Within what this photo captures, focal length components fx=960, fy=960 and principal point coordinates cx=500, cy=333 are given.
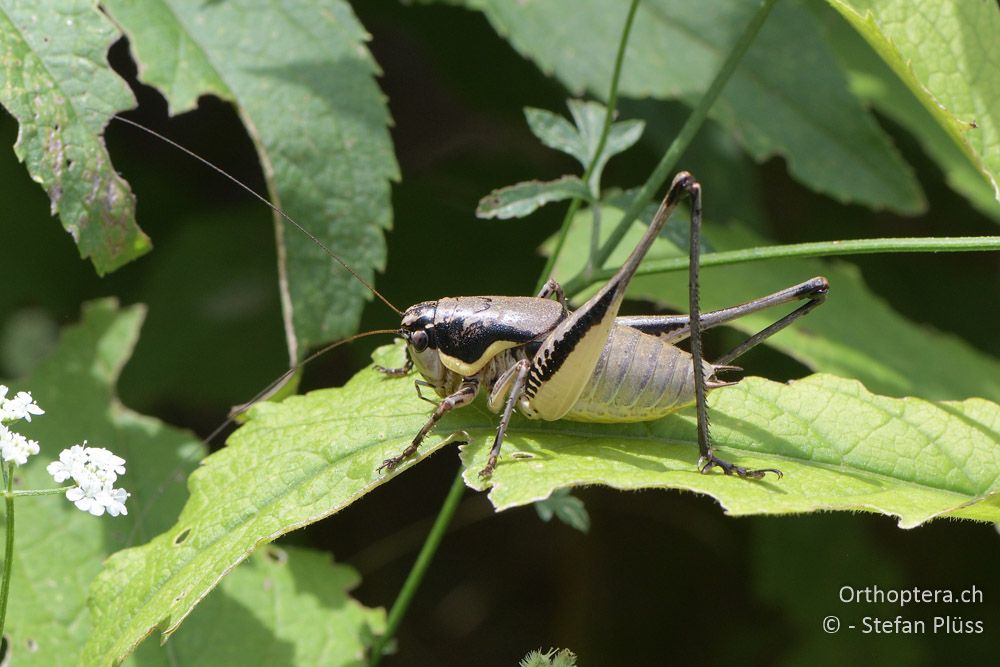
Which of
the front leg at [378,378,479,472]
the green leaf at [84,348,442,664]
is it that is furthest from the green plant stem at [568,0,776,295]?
the green leaf at [84,348,442,664]

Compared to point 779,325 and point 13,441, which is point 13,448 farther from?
point 779,325

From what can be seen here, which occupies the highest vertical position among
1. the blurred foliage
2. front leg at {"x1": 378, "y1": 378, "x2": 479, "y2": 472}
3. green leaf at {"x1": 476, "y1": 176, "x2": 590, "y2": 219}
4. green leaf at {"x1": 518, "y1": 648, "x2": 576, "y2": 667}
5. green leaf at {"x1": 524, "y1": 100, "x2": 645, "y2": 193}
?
green leaf at {"x1": 524, "y1": 100, "x2": 645, "y2": 193}

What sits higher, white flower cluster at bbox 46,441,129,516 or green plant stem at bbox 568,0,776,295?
green plant stem at bbox 568,0,776,295

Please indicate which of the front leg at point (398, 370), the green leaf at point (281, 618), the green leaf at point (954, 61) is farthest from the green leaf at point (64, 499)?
the green leaf at point (954, 61)

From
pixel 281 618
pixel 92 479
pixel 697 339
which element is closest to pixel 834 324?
pixel 697 339

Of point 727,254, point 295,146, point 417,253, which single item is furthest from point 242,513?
point 417,253

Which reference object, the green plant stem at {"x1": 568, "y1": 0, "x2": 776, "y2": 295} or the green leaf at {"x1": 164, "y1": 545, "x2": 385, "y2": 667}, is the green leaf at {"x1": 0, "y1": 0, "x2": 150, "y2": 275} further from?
the green plant stem at {"x1": 568, "y1": 0, "x2": 776, "y2": 295}

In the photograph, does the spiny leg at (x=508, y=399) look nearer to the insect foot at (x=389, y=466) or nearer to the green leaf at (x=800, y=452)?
the green leaf at (x=800, y=452)

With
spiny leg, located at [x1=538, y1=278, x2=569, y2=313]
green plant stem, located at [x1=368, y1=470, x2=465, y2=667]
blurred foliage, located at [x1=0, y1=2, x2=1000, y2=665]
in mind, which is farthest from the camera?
blurred foliage, located at [x1=0, y1=2, x2=1000, y2=665]
